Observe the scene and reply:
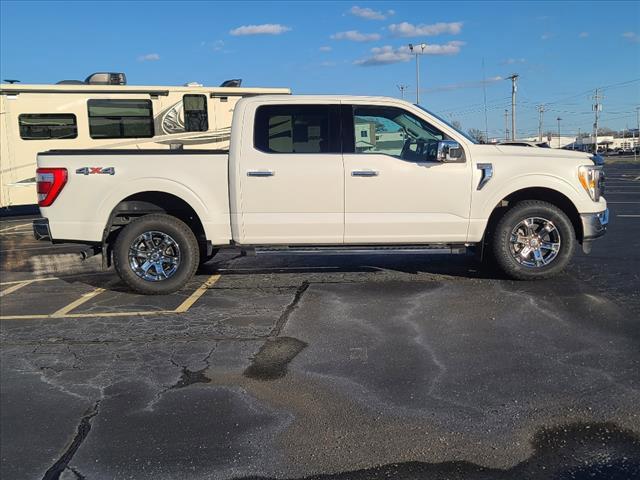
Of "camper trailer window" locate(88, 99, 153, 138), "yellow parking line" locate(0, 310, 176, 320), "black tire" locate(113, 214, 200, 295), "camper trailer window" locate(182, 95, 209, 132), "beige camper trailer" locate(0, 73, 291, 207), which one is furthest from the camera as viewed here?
"camper trailer window" locate(182, 95, 209, 132)

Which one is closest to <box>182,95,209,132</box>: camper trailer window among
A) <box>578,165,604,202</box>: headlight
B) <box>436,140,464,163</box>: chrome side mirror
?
<box>436,140,464,163</box>: chrome side mirror

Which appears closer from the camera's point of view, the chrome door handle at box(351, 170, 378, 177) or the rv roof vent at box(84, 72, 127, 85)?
the chrome door handle at box(351, 170, 378, 177)

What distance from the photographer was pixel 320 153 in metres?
6.55

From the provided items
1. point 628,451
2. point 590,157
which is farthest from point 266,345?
point 590,157

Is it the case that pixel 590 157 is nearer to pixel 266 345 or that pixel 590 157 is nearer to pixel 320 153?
pixel 320 153

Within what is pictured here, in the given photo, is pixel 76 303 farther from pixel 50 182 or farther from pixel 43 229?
pixel 50 182

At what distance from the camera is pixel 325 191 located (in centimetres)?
652

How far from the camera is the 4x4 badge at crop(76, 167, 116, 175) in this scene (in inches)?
257

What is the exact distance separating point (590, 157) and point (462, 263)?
85.0 inches

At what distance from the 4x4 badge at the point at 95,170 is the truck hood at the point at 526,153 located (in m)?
4.03

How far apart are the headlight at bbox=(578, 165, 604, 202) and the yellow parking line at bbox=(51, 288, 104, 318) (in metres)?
5.80

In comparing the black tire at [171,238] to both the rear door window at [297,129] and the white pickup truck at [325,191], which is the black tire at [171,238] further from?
the rear door window at [297,129]

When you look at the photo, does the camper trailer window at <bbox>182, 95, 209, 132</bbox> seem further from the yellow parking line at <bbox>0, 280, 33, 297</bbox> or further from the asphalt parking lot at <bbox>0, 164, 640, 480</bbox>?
the asphalt parking lot at <bbox>0, 164, 640, 480</bbox>

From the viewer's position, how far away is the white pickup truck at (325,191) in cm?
652
